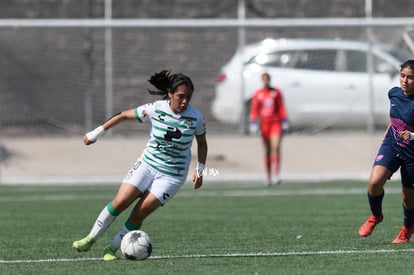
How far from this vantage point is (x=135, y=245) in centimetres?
922

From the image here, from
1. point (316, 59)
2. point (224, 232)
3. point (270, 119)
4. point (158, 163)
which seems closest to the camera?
point (158, 163)

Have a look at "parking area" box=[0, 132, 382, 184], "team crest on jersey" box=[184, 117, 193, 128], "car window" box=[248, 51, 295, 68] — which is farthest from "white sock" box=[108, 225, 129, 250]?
"car window" box=[248, 51, 295, 68]

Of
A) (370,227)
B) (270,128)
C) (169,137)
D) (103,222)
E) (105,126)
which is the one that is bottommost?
(270,128)

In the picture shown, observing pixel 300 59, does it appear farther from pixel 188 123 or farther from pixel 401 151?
pixel 188 123

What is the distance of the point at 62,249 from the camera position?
34.3 feet

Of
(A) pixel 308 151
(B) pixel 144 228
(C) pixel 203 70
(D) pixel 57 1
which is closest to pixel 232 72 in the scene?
(C) pixel 203 70

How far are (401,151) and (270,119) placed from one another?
34.9ft

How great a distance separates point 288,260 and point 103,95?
13.2 metres

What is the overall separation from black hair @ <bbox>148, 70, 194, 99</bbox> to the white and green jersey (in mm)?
160

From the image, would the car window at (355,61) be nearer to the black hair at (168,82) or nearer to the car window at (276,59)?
the car window at (276,59)

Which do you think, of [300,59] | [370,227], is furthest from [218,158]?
[370,227]

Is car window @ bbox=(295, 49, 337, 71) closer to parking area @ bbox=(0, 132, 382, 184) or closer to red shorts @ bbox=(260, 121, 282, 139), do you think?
parking area @ bbox=(0, 132, 382, 184)

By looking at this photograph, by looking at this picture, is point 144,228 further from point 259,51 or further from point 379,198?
point 259,51

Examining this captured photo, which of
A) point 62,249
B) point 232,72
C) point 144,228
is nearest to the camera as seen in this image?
point 62,249
